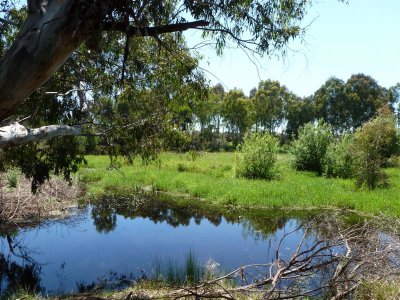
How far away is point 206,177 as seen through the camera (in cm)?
2130

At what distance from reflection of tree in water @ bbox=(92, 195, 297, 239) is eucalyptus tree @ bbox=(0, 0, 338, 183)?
5572mm

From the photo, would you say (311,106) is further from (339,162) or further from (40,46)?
(40,46)

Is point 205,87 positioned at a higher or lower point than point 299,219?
higher

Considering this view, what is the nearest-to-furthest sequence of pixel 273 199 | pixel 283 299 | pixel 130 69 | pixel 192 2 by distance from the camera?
pixel 283 299 → pixel 192 2 → pixel 130 69 → pixel 273 199

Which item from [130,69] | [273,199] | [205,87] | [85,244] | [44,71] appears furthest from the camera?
[273,199]

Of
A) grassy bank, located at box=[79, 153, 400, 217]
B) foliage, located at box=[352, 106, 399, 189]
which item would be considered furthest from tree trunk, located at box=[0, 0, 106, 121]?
foliage, located at box=[352, 106, 399, 189]

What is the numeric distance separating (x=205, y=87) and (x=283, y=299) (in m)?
3.90

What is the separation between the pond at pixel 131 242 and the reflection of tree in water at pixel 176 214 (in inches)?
1.3

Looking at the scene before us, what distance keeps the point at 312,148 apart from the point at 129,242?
16.4 metres

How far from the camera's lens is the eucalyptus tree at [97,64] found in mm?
3748

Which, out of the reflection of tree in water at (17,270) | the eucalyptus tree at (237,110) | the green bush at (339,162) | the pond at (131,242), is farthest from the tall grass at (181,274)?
the eucalyptus tree at (237,110)

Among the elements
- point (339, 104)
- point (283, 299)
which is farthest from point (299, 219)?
point (339, 104)

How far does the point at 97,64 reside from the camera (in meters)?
8.27

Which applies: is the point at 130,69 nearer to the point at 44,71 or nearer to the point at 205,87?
the point at 205,87
